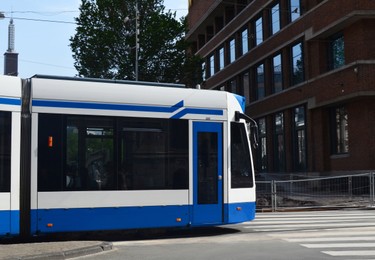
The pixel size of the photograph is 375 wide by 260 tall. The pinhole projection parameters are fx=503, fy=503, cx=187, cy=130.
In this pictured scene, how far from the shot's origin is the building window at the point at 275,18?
115ft

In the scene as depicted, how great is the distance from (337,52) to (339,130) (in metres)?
4.26

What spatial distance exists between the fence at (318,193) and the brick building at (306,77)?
3.66 metres

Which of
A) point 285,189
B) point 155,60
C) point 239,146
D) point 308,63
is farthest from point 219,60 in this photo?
point 239,146

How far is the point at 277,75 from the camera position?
3547cm

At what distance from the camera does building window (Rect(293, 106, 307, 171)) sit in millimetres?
30953

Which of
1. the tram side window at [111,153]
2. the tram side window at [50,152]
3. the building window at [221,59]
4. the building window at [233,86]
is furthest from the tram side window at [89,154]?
the building window at [221,59]

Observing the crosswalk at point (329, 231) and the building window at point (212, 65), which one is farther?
the building window at point (212, 65)

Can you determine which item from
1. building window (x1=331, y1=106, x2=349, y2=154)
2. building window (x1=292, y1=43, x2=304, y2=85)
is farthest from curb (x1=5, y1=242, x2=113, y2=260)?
building window (x1=292, y1=43, x2=304, y2=85)

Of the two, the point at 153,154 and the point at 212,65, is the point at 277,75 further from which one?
the point at 153,154

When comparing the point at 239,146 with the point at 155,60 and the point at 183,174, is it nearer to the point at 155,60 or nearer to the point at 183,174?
the point at 183,174

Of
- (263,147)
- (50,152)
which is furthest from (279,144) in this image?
(50,152)

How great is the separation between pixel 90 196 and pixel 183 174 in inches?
84.4

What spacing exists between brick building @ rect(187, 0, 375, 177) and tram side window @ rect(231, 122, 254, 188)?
498 inches

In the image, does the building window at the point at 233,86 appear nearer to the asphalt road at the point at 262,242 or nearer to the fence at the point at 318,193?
the fence at the point at 318,193
